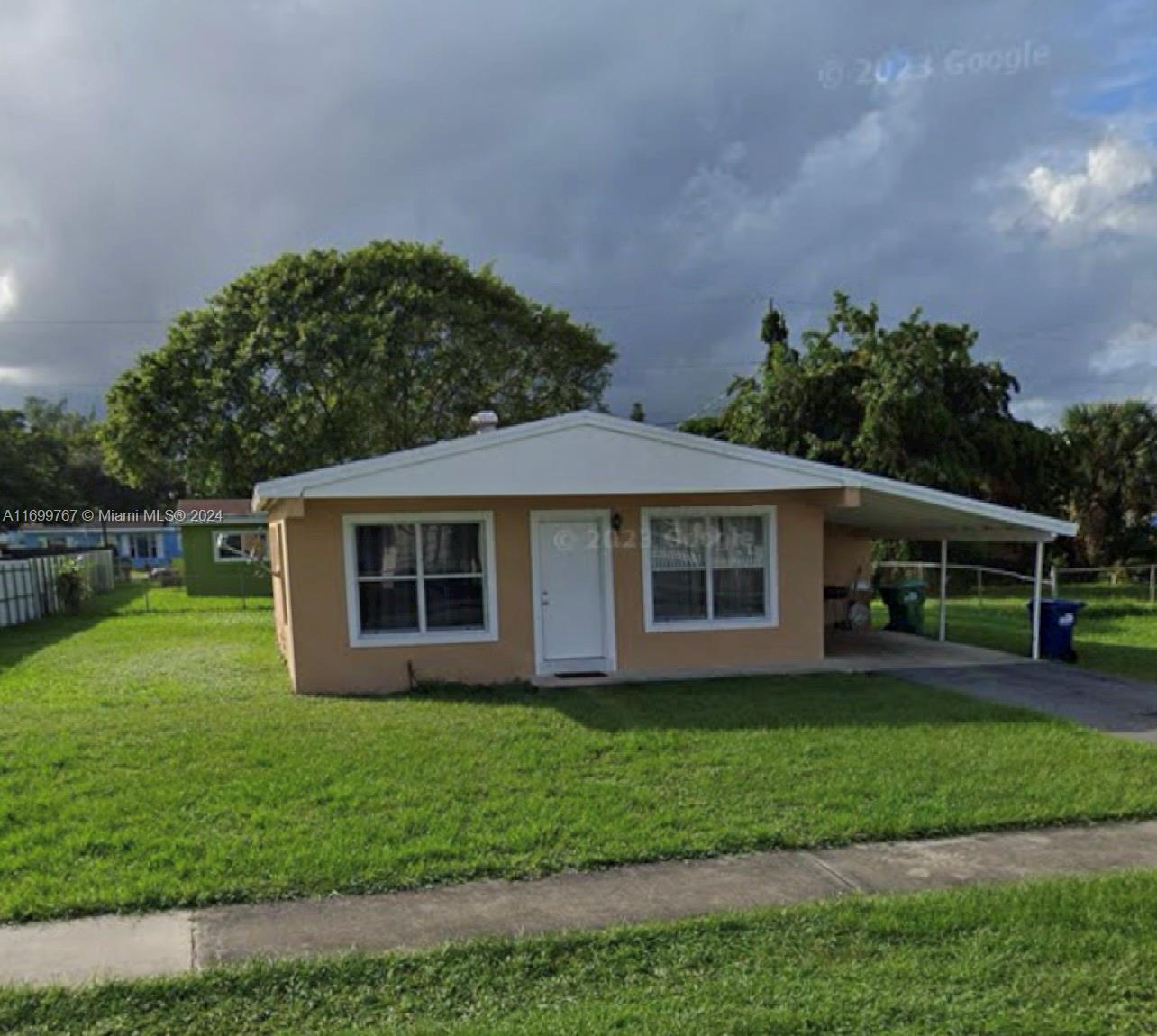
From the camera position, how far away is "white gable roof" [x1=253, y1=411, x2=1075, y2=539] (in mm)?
10211

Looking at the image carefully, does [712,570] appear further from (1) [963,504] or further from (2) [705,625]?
(1) [963,504]

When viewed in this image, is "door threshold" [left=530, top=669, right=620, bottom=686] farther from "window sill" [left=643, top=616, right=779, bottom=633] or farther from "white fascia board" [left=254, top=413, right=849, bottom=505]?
"white fascia board" [left=254, top=413, right=849, bottom=505]

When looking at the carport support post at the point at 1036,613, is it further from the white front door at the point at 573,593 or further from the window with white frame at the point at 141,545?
the window with white frame at the point at 141,545

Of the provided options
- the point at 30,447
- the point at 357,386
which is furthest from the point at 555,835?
the point at 30,447

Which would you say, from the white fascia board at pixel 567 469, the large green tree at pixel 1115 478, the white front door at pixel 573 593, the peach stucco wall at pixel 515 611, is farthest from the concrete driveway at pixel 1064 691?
the large green tree at pixel 1115 478

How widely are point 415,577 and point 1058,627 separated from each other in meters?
8.87

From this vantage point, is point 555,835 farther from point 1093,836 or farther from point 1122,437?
point 1122,437

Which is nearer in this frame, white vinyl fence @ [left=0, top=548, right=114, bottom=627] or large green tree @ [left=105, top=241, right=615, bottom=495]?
white vinyl fence @ [left=0, top=548, right=114, bottom=627]

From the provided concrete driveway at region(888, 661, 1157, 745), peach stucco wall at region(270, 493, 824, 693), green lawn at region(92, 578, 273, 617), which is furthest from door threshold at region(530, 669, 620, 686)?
green lawn at region(92, 578, 273, 617)

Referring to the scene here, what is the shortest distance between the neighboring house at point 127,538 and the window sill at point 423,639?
45.2 m

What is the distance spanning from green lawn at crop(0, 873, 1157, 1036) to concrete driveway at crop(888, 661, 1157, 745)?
15.4ft

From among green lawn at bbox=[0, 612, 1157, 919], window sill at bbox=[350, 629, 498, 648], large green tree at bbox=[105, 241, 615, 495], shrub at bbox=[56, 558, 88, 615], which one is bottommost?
shrub at bbox=[56, 558, 88, 615]

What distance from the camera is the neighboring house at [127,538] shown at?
173ft

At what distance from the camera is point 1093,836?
218 inches
